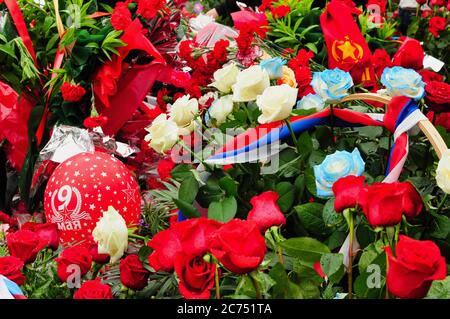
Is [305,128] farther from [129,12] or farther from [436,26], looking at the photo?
[436,26]

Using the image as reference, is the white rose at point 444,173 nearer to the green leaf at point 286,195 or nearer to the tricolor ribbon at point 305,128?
the tricolor ribbon at point 305,128

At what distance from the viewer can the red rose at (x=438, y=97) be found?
3.87 ft

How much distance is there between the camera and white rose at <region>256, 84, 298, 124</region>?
1129 millimetres

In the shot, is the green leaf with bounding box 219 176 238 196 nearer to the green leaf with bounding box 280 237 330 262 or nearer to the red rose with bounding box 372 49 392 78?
the green leaf with bounding box 280 237 330 262

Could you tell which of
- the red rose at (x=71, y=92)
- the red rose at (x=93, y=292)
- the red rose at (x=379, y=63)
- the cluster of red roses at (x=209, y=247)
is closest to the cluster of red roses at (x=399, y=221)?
the cluster of red roses at (x=209, y=247)

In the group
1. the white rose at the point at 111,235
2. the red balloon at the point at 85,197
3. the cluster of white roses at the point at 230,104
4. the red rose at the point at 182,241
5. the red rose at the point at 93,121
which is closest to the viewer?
the red rose at the point at 182,241

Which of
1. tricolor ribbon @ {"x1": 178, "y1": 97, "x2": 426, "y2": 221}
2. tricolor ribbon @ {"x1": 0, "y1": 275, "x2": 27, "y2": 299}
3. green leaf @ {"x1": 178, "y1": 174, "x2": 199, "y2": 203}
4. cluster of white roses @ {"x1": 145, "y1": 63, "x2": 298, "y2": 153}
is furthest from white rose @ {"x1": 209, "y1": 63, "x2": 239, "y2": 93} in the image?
tricolor ribbon @ {"x1": 0, "y1": 275, "x2": 27, "y2": 299}

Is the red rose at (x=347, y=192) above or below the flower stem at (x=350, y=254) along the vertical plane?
above

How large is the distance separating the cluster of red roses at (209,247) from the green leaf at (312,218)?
0.35ft

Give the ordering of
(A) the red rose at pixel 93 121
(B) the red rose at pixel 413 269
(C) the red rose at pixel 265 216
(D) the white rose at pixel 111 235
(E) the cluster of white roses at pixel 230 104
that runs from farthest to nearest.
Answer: (A) the red rose at pixel 93 121
(E) the cluster of white roses at pixel 230 104
(D) the white rose at pixel 111 235
(C) the red rose at pixel 265 216
(B) the red rose at pixel 413 269

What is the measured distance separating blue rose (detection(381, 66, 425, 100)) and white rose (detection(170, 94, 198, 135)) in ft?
1.18

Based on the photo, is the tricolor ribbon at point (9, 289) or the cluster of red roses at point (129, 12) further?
the cluster of red roses at point (129, 12)

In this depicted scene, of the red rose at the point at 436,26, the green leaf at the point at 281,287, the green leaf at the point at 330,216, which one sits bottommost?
the red rose at the point at 436,26

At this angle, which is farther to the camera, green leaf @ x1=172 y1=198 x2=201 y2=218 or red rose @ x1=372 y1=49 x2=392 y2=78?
red rose @ x1=372 y1=49 x2=392 y2=78
